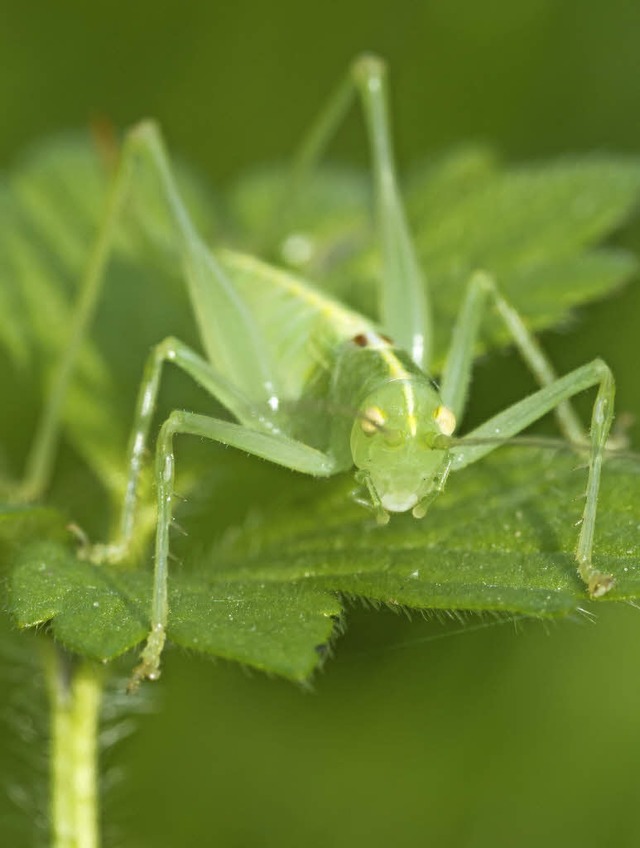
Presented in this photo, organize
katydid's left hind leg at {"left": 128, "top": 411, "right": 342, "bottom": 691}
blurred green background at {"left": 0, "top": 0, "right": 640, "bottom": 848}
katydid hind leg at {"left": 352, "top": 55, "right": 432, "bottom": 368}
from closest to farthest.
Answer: katydid's left hind leg at {"left": 128, "top": 411, "right": 342, "bottom": 691} → katydid hind leg at {"left": 352, "top": 55, "right": 432, "bottom": 368} → blurred green background at {"left": 0, "top": 0, "right": 640, "bottom": 848}

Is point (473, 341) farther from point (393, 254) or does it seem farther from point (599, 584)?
point (599, 584)

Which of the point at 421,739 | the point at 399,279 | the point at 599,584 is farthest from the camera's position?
the point at 421,739

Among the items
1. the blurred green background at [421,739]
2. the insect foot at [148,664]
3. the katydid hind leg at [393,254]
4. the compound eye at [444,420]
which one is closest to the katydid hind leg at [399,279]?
the katydid hind leg at [393,254]

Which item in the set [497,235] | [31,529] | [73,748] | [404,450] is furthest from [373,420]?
[497,235]

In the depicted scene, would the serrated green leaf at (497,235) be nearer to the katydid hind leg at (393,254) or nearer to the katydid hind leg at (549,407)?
the katydid hind leg at (393,254)

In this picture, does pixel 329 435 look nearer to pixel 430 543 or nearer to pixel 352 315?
pixel 352 315

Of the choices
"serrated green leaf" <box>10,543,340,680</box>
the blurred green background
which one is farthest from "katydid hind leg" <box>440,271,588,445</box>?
"serrated green leaf" <box>10,543,340,680</box>

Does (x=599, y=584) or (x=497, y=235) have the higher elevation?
(x=497, y=235)

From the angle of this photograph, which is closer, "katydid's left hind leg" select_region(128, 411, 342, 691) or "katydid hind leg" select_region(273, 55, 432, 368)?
"katydid's left hind leg" select_region(128, 411, 342, 691)

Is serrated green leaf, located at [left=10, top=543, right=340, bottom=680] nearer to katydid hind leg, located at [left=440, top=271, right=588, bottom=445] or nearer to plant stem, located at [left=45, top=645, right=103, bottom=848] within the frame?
plant stem, located at [left=45, top=645, right=103, bottom=848]
